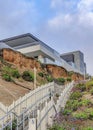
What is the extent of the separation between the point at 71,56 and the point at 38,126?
7549 cm

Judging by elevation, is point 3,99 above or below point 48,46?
below

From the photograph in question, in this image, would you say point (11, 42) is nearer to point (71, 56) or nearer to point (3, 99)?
point (71, 56)

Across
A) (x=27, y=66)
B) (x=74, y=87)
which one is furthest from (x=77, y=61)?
(x=74, y=87)

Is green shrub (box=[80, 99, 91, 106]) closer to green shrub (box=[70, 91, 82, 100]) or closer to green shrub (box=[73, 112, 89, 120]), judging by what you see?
green shrub (box=[70, 91, 82, 100])

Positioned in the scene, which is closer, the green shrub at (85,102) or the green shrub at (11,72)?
the green shrub at (85,102)

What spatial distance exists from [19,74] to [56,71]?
1735 cm

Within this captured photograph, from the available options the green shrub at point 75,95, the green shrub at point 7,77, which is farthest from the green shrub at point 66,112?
the green shrub at point 7,77

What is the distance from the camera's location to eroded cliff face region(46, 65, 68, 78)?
55.6 meters

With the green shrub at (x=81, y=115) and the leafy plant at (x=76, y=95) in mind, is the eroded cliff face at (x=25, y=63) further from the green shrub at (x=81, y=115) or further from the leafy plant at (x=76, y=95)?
the green shrub at (x=81, y=115)

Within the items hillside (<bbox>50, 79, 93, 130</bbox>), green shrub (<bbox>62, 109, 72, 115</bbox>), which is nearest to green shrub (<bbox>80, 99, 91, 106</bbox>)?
hillside (<bbox>50, 79, 93, 130</bbox>)

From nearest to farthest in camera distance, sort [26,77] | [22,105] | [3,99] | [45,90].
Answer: [22,105] < [3,99] < [45,90] < [26,77]

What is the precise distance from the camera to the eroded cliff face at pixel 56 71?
182 feet

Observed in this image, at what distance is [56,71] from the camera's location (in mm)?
56875

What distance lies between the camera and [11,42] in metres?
69.7
